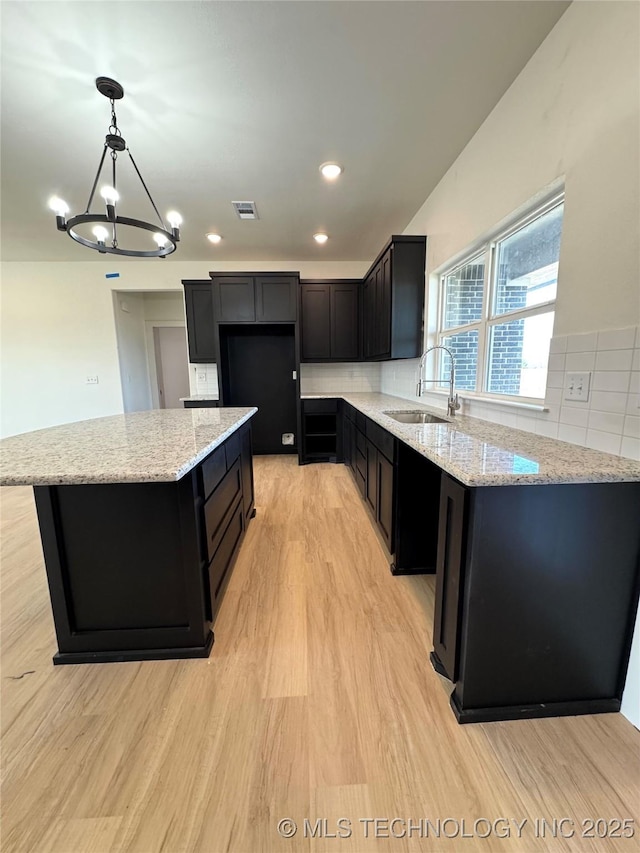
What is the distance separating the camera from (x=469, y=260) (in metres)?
2.46

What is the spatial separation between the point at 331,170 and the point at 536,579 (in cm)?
298

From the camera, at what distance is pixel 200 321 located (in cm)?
439

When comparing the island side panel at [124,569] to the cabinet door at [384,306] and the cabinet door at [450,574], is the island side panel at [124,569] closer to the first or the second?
the cabinet door at [450,574]

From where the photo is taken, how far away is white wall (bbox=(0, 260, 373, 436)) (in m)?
4.61

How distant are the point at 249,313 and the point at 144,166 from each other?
1.77m

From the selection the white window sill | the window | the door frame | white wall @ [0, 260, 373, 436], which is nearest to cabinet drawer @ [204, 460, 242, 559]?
the white window sill

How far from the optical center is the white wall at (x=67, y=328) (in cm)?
461

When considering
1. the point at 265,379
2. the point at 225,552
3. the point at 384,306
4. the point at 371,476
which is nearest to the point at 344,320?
the point at 384,306

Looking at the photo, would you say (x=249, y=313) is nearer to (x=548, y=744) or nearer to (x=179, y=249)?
(x=179, y=249)

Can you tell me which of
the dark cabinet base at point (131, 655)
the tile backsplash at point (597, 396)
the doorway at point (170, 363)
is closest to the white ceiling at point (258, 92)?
the tile backsplash at point (597, 396)

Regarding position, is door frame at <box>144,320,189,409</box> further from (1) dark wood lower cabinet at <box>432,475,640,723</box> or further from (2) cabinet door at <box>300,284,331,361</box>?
(1) dark wood lower cabinet at <box>432,475,640,723</box>

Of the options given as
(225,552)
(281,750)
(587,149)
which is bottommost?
(281,750)

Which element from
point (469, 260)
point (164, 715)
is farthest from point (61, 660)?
point (469, 260)

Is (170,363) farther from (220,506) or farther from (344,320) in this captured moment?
(220,506)
